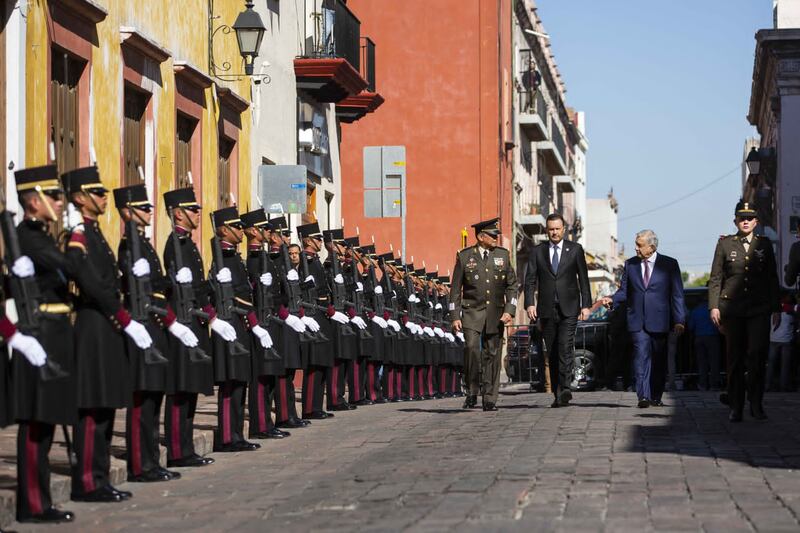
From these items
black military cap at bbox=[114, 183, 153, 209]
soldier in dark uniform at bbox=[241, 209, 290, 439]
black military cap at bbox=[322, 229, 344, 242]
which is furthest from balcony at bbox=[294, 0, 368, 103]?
black military cap at bbox=[114, 183, 153, 209]

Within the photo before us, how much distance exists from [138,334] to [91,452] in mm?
755

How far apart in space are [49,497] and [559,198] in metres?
73.8

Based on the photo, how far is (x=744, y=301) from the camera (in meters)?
14.8

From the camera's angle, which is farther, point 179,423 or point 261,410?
point 261,410

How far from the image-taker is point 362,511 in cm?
886

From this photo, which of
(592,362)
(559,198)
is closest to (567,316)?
(592,362)

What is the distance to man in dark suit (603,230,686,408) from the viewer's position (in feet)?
52.6

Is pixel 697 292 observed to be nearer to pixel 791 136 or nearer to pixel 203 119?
pixel 203 119

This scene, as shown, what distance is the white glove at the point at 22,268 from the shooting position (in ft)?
28.7

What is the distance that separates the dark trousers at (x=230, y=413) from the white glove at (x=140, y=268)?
2.71 m

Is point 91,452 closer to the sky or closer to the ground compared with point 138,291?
closer to the ground

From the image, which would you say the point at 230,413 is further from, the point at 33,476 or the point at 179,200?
the point at 33,476

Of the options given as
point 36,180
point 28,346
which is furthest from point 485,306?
point 28,346

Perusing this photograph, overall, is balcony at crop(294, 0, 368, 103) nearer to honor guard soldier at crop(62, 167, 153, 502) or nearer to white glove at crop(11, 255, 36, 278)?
honor guard soldier at crop(62, 167, 153, 502)
